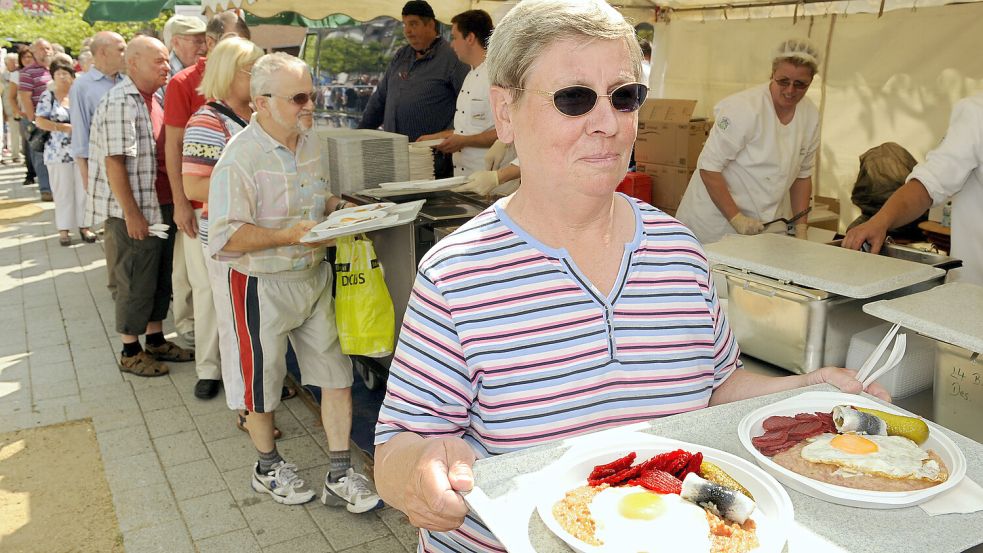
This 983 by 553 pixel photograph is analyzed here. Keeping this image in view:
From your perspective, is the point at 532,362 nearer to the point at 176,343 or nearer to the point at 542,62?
the point at 542,62

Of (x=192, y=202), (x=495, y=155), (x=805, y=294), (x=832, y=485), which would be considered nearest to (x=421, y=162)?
(x=495, y=155)

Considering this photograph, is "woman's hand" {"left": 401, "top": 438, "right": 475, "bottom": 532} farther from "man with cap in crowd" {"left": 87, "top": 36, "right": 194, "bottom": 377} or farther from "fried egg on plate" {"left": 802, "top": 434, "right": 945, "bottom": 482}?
"man with cap in crowd" {"left": 87, "top": 36, "right": 194, "bottom": 377}

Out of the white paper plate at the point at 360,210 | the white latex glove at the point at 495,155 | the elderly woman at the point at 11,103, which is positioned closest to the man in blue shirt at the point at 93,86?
the white latex glove at the point at 495,155

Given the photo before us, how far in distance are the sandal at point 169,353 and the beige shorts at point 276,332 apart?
2183 millimetres

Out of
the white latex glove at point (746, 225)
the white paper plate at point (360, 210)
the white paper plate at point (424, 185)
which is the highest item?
the white paper plate at point (424, 185)

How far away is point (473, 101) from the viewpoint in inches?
216

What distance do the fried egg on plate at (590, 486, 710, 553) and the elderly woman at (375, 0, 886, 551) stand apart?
38 centimetres

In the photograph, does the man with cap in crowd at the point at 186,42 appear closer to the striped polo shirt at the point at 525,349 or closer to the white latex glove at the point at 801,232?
the white latex glove at the point at 801,232

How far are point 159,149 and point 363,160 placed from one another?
153cm

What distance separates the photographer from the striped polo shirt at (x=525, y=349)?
1.42 m

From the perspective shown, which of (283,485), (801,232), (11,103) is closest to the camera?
(283,485)

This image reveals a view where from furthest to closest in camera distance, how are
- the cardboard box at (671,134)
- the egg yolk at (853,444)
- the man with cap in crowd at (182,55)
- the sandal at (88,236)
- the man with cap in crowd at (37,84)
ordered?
the man with cap in crowd at (37,84) < the sandal at (88,236) < the cardboard box at (671,134) < the man with cap in crowd at (182,55) < the egg yolk at (853,444)

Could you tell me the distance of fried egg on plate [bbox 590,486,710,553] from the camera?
986mm

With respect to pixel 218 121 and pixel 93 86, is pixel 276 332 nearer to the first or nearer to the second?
pixel 218 121
